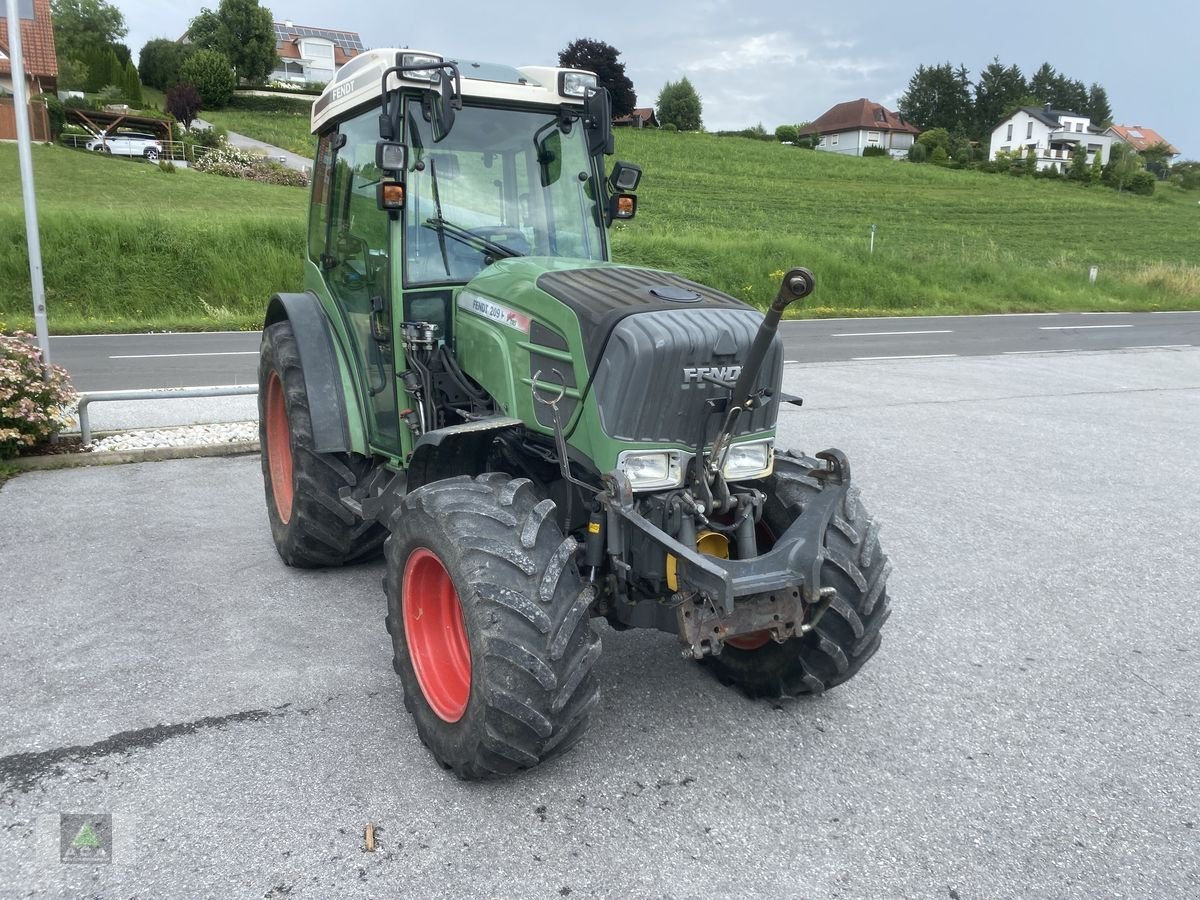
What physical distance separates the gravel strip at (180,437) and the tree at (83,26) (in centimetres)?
5829

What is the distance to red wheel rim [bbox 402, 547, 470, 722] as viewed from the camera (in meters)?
3.39

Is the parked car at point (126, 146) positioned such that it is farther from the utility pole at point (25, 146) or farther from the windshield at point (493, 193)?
the windshield at point (493, 193)

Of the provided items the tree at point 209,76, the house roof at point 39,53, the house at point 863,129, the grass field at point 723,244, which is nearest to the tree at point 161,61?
the tree at point 209,76

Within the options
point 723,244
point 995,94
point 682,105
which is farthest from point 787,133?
point 723,244

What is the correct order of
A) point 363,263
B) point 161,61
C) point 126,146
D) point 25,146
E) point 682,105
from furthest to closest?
1. point 682,105
2. point 161,61
3. point 126,146
4. point 25,146
5. point 363,263

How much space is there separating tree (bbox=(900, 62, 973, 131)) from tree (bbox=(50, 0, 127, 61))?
74.6 meters

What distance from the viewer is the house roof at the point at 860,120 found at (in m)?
89.9

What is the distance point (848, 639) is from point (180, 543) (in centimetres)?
383

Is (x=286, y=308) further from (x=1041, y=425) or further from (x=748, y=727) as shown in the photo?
(x=1041, y=425)

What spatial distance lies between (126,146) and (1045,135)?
7974 cm

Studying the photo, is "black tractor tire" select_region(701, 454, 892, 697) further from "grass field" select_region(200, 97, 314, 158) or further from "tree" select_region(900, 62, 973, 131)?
"tree" select_region(900, 62, 973, 131)

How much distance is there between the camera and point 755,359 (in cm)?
301

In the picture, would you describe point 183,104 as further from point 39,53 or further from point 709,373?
point 709,373

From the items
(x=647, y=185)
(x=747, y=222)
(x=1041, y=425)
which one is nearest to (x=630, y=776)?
(x=1041, y=425)
